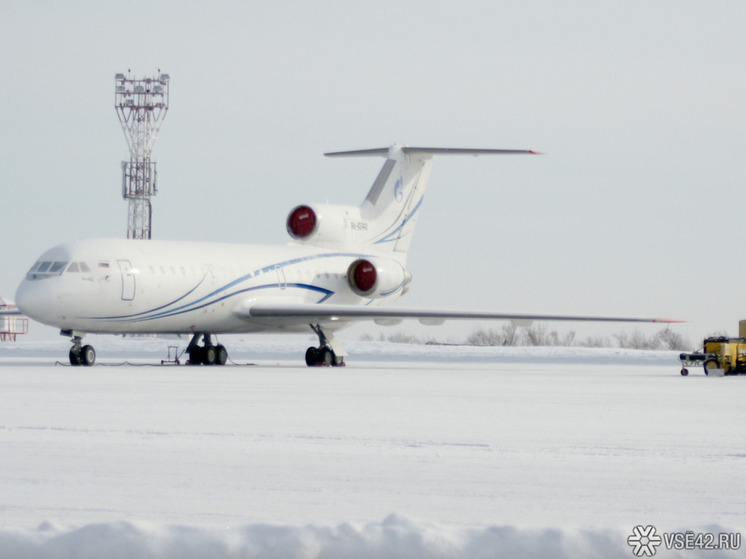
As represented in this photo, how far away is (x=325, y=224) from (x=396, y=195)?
3.28 metres

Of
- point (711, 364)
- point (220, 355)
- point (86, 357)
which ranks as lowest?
point (711, 364)

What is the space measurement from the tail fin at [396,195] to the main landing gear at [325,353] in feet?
16.3

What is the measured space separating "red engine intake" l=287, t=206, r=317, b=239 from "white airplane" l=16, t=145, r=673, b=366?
1.2 inches

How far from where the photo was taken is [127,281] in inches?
1115

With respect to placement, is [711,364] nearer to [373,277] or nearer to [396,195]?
[373,277]

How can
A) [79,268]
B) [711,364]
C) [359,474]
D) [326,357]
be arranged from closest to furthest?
[359,474], [711,364], [79,268], [326,357]

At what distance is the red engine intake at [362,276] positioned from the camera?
1342 inches

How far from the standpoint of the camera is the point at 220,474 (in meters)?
7.88

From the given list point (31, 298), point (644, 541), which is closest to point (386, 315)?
point (31, 298)

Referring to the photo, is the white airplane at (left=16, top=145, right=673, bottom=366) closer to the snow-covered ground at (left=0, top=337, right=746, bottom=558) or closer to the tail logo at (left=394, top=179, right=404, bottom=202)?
the tail logo at (left=394, top=179, right=404, bottom=202)

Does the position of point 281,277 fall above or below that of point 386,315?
above

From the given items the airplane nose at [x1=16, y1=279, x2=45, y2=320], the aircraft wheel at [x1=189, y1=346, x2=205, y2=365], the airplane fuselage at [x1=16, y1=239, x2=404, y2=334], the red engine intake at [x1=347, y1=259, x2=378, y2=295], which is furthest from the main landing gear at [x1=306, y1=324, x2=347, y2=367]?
the airplane nose at [x1=16, y1=279, x2=45, y2=320]

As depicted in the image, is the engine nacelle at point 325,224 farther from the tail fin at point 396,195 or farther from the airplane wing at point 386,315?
the airplane wing at point 386,315

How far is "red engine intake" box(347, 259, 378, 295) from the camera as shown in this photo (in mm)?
34094
